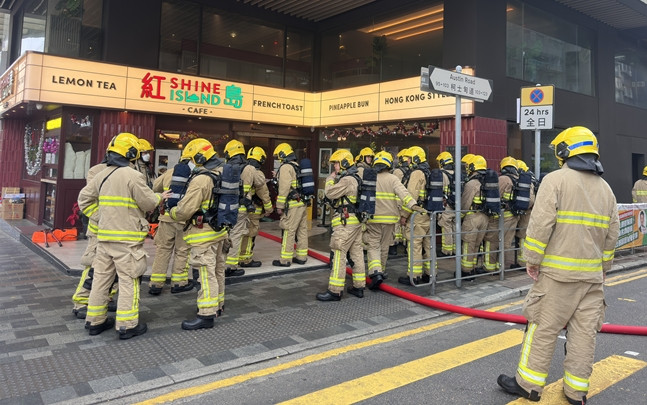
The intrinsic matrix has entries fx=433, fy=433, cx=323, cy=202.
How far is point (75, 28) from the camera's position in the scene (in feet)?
32.9

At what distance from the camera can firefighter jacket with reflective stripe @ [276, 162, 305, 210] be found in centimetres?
792

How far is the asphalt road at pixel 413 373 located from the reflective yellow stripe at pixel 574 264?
1057mm

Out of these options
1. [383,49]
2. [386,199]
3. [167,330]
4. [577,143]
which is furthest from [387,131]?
[167,330]

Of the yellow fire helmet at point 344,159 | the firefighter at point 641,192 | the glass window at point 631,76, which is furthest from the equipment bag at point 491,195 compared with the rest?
the glass window at point 631,76

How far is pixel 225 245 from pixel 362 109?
25.2 ft

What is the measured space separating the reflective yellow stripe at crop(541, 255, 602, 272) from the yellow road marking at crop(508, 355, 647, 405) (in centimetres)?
105

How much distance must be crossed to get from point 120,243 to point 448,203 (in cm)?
566

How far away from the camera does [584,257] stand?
3457 mm

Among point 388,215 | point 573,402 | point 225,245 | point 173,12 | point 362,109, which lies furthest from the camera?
point 362,109

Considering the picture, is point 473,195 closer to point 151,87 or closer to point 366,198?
point 366,198

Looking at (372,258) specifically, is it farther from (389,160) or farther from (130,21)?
(130,21)

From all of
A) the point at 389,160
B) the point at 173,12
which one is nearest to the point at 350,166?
the point at 389,160

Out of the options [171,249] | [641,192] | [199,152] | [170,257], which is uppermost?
[641,192]

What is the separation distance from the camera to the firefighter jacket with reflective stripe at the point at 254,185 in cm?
736
